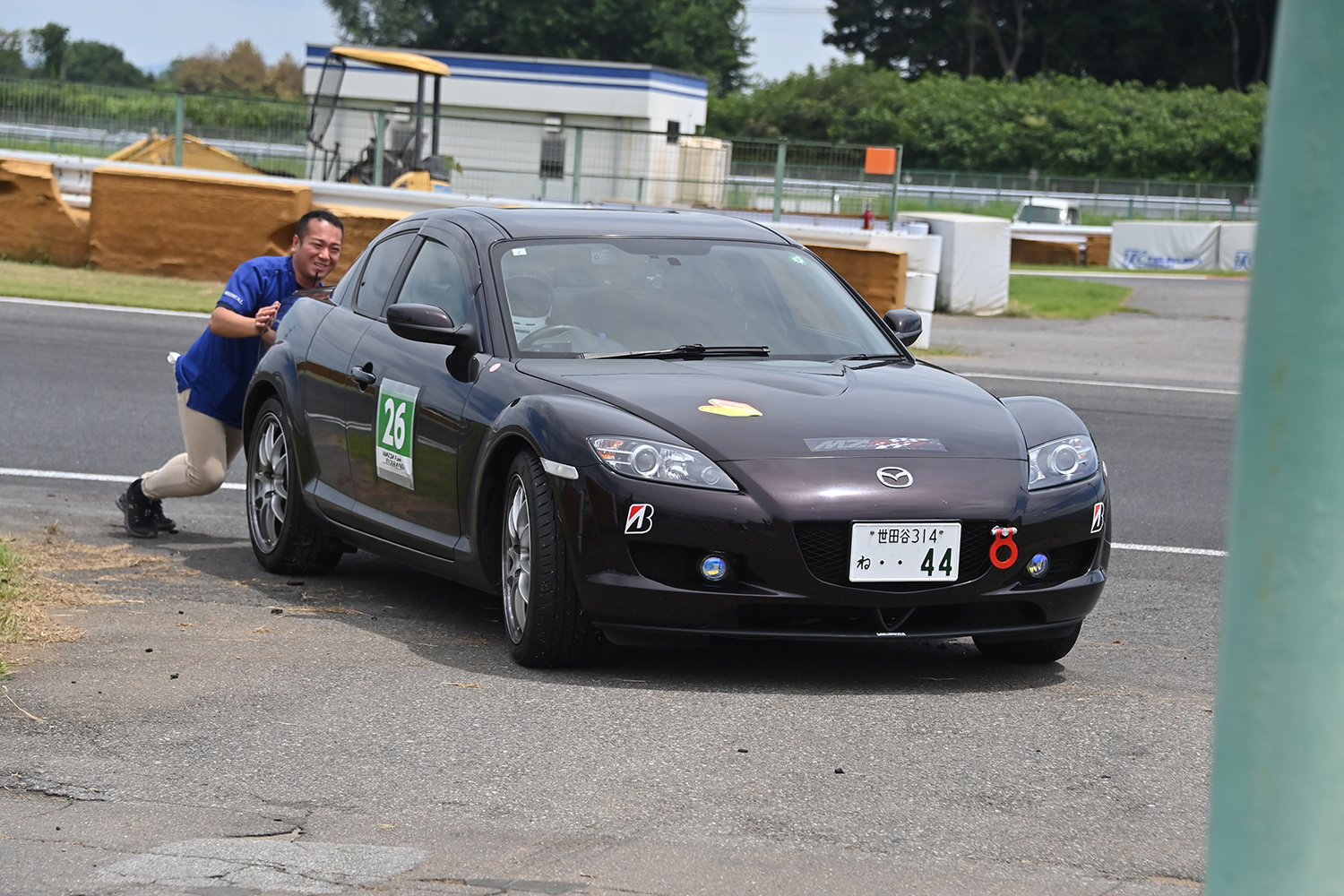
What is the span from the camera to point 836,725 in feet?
16.4

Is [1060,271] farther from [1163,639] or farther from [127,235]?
[1163,639]

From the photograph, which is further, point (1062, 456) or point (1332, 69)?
point (1062, 456)

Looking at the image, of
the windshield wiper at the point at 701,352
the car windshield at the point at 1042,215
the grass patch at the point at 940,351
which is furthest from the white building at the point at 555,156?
the car windshield at the point at 1042,215

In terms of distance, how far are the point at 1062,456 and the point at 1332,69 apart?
4.13 meters

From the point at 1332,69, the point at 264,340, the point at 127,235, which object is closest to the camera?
the point at 1332,69

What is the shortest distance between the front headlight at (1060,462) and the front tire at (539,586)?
1.43 m

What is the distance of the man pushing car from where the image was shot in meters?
8.23

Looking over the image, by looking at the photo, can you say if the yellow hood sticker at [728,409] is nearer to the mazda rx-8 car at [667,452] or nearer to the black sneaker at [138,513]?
the mazda rx-8 car at [667,452]

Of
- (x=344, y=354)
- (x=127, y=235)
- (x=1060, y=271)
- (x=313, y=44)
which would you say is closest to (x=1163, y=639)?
(x=344, y=354)

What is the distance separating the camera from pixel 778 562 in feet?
17.4

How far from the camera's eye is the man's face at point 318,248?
826 centimetres

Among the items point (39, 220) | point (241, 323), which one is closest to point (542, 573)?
point (241, 323)

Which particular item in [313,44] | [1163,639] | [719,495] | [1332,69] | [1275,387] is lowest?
[1163,639]

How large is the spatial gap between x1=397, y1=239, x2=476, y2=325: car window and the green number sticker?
0.34 metres
